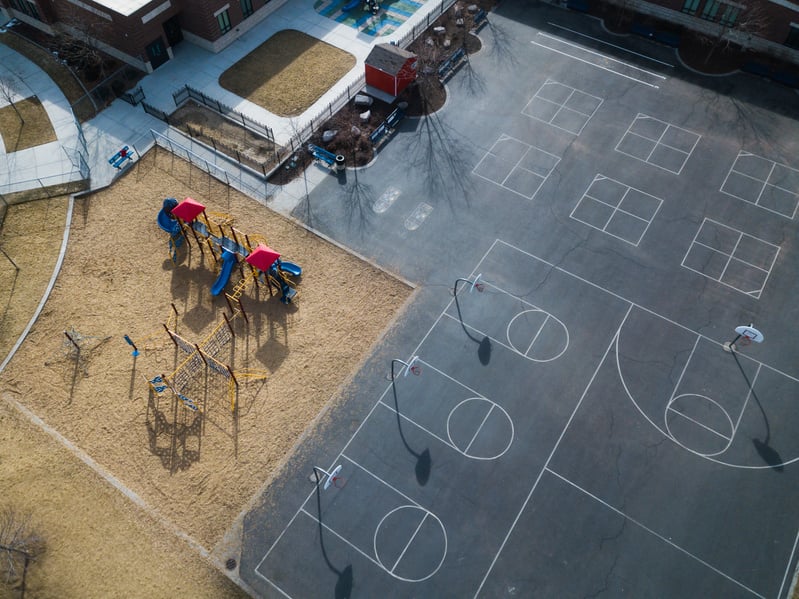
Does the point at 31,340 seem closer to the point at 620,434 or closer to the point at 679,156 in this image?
the point at 620,434

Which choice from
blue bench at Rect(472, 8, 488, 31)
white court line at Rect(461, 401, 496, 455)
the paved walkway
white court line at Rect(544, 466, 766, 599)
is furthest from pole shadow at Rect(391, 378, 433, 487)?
blue bench at Rect(472, 8, 488, 31)

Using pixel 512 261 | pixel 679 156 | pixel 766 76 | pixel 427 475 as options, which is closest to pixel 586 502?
pixel 427 475

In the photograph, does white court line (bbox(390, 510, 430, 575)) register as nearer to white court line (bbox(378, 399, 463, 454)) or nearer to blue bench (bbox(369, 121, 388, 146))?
white court line (bbox(378, 399, 463, 454))

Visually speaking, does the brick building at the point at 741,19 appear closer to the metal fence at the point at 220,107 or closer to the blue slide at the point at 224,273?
the metal fence at the point at 220,107

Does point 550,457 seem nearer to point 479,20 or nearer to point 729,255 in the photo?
point 729,255

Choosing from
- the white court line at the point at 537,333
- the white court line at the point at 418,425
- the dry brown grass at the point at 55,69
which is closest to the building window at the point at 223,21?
the dry brown grass at the point at 55,69

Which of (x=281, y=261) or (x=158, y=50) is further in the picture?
(x=158, y=50)
